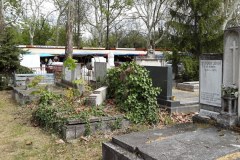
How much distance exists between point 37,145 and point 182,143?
3.04 metres

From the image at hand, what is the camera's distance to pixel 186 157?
337 cm

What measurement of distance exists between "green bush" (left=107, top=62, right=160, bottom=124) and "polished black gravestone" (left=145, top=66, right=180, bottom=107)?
95 cm

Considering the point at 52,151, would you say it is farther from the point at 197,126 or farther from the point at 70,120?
the point at 197,126

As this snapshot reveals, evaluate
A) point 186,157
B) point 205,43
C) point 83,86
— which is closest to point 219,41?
point 205,43

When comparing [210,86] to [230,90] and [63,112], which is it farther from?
[63,112]

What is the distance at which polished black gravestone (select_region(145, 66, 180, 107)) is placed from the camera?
26.1 ft

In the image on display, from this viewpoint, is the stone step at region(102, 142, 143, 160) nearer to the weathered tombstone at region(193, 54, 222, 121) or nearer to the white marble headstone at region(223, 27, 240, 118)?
the weathered tombstone at region(193, 54, 222, 121)

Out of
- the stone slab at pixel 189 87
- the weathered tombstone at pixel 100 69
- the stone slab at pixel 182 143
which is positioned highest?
the weathered tombstone at pixel 100 69

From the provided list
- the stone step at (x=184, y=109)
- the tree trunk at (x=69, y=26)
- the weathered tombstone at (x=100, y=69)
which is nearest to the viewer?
the stone step at (x=184, y=109)

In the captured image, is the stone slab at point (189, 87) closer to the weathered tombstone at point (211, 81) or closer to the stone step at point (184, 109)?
the stone step at point (184, 109)

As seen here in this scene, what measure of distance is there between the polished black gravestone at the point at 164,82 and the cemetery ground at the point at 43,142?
431 millimetres

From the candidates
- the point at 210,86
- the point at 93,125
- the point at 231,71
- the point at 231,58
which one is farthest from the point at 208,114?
the point at 93,125

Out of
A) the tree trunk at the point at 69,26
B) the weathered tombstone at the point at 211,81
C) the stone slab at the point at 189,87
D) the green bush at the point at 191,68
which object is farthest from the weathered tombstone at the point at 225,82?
the tree trunk at the point at 69,26

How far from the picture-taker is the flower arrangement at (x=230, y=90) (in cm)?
457
